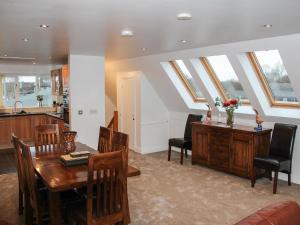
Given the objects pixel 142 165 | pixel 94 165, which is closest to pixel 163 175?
pixel 142 165

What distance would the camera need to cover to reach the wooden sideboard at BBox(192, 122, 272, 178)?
4715 millimetres

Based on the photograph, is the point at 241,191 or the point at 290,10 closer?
the point at 290,10

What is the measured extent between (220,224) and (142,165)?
8.91 ft

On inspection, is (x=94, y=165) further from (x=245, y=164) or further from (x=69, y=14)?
(x=245, y=164)

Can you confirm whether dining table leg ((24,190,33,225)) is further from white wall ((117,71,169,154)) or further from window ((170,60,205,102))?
window ((170,60,205,102))

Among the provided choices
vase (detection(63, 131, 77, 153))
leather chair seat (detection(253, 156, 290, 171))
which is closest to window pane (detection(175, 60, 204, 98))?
leather chair seat (detection(253, 156, 290, 171))

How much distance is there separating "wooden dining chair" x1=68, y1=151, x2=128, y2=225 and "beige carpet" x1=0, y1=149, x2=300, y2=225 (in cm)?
90

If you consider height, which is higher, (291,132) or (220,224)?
(291,132)

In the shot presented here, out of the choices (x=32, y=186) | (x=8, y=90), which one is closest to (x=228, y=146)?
(x=32, y=186)

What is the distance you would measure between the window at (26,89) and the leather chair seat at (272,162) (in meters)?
6.81

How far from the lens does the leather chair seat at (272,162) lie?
4207mm

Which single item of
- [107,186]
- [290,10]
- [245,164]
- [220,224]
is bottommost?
[220,224]

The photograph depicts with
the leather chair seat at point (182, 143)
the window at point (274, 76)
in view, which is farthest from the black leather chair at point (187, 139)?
the window at point (274, 76)

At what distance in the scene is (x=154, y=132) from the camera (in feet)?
23.3
